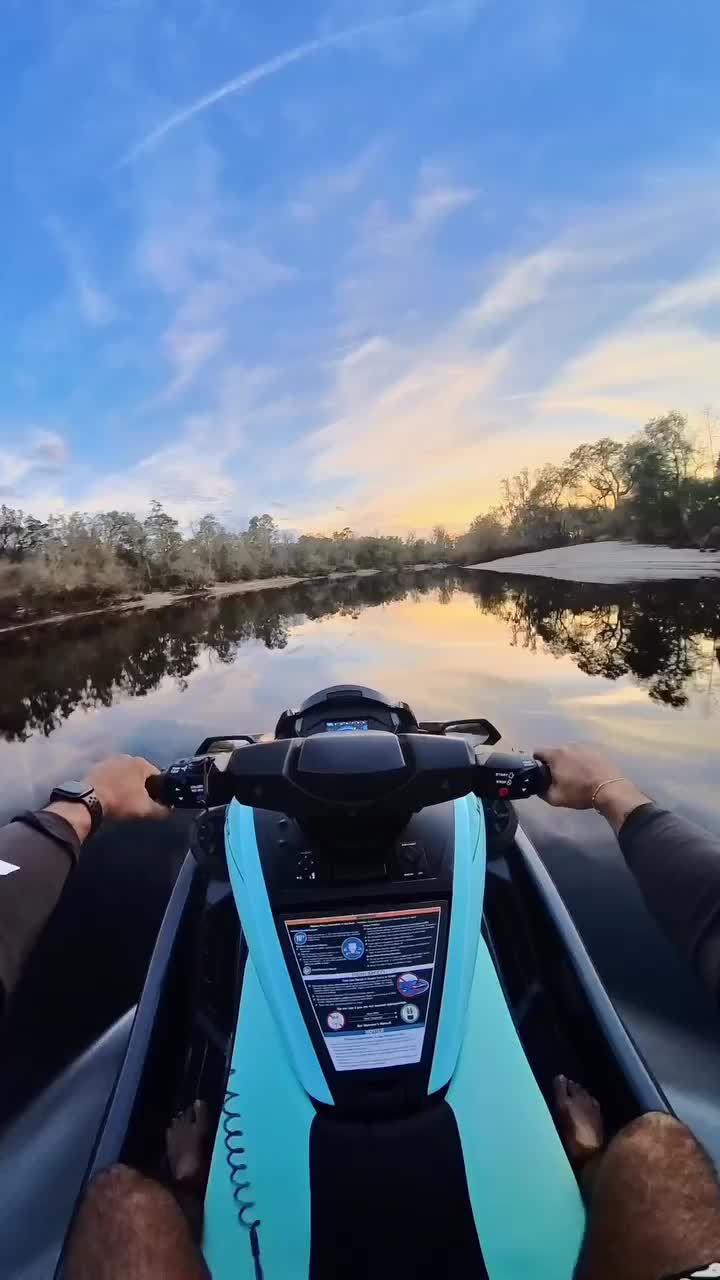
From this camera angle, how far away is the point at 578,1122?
48.0 inches

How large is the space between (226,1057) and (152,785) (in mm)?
608

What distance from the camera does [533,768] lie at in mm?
1187

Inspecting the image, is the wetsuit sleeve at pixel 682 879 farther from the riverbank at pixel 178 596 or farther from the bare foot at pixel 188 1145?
the riverbank at pixel 178 596

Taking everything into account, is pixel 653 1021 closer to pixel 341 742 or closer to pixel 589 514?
pixel 341 742

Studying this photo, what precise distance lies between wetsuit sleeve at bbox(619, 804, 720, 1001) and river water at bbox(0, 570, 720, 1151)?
96 centimetres

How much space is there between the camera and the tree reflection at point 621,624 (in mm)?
3486

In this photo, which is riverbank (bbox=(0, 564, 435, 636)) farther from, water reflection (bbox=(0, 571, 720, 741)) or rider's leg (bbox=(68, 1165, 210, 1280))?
rider's leg (bbox=(68, 1165, 210, 1280))

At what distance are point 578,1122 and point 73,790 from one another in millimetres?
1186

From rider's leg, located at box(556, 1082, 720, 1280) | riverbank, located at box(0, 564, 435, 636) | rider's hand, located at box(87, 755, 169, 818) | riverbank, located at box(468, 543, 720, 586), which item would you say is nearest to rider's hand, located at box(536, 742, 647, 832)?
rider's leg, located at box(556, 1082, 720, 1280)

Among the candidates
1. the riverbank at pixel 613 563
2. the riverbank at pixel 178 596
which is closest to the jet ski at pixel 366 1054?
the riverbank at pixel 178 596

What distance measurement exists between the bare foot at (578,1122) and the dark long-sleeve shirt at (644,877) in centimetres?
46

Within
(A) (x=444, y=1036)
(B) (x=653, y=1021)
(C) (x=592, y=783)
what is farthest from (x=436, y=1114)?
(B) (x=653, y=1021)

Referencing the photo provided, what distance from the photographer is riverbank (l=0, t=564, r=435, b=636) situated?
142 inches

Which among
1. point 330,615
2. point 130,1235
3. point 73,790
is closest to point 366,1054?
point 130,1235
